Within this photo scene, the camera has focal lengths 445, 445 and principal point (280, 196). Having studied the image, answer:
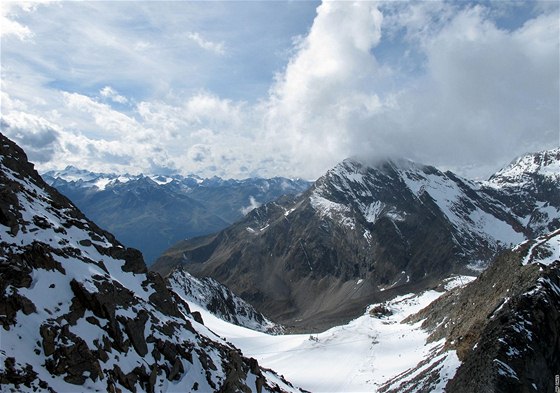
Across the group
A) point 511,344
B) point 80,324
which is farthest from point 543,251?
point 80,324

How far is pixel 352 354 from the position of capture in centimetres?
7619

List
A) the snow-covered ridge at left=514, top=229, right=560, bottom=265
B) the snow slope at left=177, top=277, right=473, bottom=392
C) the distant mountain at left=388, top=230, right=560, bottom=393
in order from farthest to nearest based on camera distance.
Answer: the snow slope at left=177, top=277, right=473, bottom=392 < the snow-covered ridge at left=514, top=229, right=560, bottom=265 < the distant mountain at left=388, top=230, right=560, bottom=393

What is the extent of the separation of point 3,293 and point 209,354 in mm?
17474

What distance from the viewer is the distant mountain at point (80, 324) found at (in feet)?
81.6

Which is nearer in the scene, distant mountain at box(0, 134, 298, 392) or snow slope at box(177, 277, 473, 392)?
distant mountain at box(0, 134, 298, 392)

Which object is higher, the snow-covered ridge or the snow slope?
the snow-covered ridge

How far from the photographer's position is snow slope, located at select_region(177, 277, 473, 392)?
197 ft

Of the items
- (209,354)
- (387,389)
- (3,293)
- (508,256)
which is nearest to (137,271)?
(209,354)

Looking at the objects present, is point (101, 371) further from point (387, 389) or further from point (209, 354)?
point (387, 389)

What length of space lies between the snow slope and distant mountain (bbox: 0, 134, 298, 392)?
71.0ft

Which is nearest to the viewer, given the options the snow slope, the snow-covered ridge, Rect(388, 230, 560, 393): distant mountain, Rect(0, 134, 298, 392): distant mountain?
Rect(0, 134, 298, 392): distant mountain

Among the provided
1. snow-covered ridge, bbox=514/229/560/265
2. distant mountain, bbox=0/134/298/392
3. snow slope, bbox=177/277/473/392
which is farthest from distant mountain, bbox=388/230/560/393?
distant mountain, bbox=0/134/298/392

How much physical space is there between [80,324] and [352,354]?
187 ft

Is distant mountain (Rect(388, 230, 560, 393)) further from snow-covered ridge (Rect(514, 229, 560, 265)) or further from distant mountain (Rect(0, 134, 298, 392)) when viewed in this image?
distant mountain (Rect(0, 134, 298, 392))
